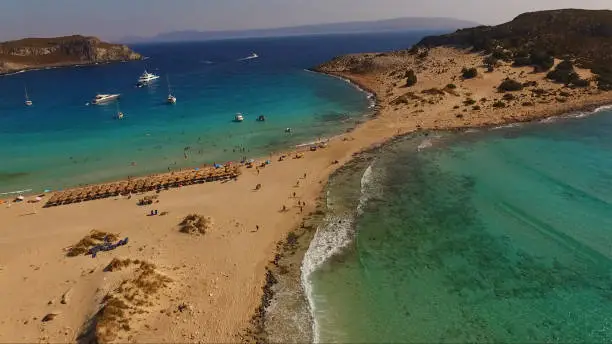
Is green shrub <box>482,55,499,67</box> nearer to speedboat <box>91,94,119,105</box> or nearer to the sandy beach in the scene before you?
the sandy beach

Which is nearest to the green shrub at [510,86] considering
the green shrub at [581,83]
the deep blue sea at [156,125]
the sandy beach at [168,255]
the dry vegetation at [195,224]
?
the green shrub at [581,83]

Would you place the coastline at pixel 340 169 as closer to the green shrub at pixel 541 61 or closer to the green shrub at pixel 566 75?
the green shrub at pixel 566 75

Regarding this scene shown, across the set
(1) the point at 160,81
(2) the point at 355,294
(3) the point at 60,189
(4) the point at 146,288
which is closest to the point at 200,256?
(4) the point at 146,288

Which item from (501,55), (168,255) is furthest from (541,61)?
(168,255)

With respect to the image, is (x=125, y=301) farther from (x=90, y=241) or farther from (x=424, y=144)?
(x=424, y=144)

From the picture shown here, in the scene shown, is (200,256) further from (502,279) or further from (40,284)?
(502,279)

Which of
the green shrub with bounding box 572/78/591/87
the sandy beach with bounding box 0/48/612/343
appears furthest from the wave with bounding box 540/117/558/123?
the green shrub with bounding box 572/78/591/87

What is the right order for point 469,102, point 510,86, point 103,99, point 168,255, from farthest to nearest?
point 103,99, point 510,86, point 469,102, point 168,255
